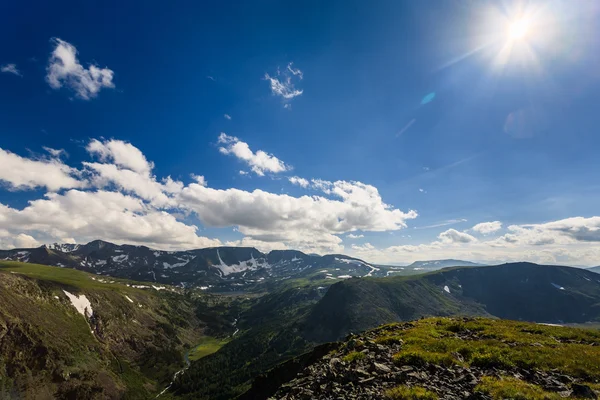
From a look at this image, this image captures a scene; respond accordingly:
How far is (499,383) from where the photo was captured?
15.7 meters

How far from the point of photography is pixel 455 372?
717 inches

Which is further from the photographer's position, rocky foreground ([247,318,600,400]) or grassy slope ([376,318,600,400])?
grassy slope ([376,318,600,400])

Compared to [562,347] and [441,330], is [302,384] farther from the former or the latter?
[562,347]

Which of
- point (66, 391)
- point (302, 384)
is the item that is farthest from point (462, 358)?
point (66, 391)

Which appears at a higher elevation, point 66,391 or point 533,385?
point 533,385

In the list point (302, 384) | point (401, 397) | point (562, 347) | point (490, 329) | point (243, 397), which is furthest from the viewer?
point (243, 397)

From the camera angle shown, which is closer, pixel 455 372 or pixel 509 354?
pixel 455 372

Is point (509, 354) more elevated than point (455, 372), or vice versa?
point (509, 354)

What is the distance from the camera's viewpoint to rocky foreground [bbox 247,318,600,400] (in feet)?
50.2

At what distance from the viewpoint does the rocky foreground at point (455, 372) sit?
15.3 metres

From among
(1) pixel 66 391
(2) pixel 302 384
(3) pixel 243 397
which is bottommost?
(1) pixel 66 391

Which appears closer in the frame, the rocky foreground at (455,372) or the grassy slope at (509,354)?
the rocky foreground at (455,372)

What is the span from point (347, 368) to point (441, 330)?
16462 mm

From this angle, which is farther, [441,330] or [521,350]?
[441,330]
